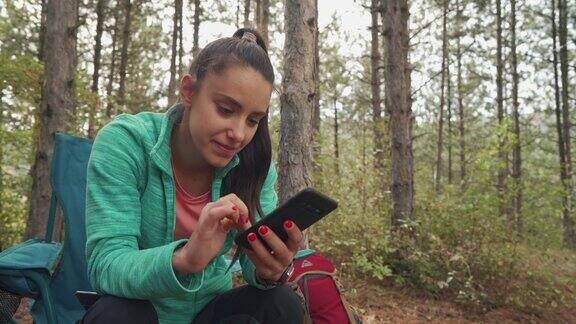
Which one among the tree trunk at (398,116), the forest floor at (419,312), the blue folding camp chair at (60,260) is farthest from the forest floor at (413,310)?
the blue folding camp chair at (60,260)

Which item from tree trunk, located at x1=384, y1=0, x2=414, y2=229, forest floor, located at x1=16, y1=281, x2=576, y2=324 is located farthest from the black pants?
tree trunk, located at x1=384, y1=0, x2=414, y2=229

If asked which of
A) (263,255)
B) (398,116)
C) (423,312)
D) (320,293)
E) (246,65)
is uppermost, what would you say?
(398,116)

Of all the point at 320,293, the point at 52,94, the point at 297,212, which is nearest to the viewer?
the point at 297,212

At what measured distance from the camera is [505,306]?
185 inches

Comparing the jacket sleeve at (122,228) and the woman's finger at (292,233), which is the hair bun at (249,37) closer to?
the jacket sleeve at (122,228)

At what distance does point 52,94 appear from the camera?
4891 millimetres

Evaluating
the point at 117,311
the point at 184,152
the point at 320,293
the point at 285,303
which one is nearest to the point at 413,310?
the point at 320,293

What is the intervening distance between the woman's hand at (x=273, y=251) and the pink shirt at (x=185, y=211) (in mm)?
305

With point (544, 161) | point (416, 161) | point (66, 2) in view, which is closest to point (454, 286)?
point (66, 2)

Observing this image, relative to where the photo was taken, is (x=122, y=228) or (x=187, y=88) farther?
(x=187, y=88)

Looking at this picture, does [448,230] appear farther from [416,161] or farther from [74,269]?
[416,161]

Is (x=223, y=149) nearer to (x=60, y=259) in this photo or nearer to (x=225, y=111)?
(x=225, y=111)

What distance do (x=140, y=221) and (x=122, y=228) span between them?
5.7 inches

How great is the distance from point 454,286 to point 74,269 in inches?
160
